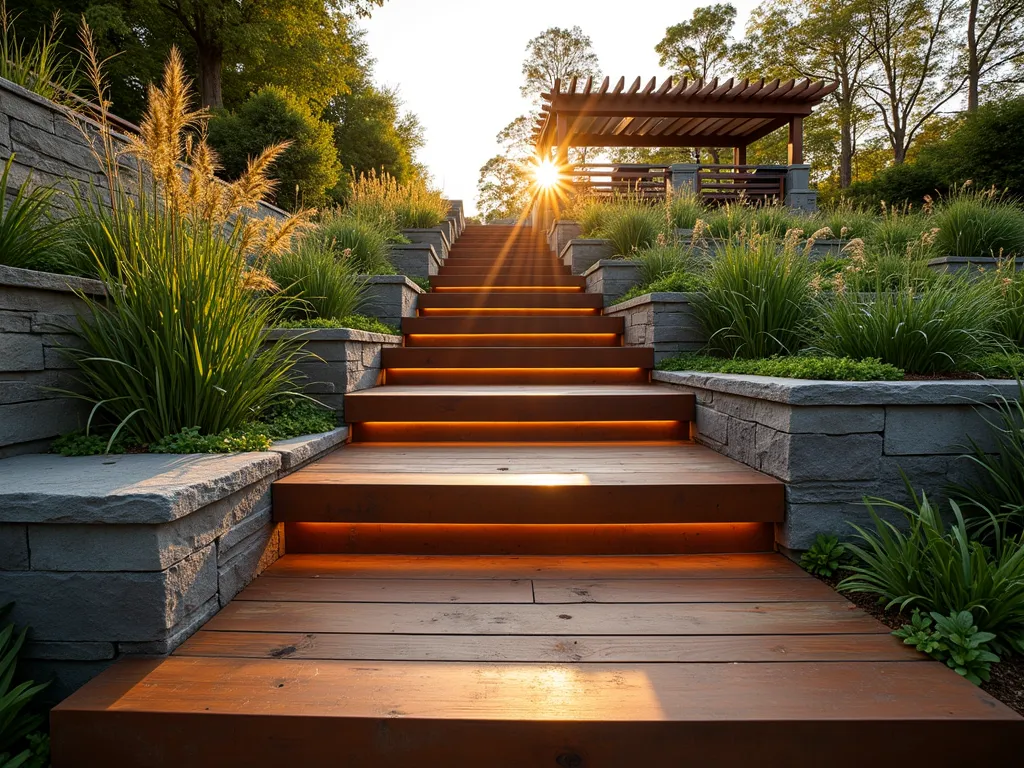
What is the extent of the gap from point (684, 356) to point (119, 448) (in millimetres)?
3343

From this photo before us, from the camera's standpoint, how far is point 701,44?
21.2m

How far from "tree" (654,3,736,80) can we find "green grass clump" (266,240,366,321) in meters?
22.1

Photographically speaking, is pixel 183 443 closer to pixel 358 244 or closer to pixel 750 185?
pixel 358 244

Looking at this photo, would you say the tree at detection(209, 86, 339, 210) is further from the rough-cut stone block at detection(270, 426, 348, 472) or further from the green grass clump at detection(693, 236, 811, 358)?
the green grass clump at detection(693, 236, 811, 358)

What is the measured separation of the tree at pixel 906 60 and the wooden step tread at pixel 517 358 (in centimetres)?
1975

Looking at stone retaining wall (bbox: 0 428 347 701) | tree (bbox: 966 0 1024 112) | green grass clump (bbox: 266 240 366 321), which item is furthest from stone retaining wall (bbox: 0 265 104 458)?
tree (bbox: 966 0 1024 112)

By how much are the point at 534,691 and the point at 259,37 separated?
13445 mm

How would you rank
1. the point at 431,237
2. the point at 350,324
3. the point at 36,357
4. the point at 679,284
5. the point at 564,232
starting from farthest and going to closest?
the point at 564,232 < the point at 431,237 < the point at 679,284 < the point at 350,324 < the point at 36,357

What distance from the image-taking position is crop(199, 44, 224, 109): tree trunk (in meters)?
10.9

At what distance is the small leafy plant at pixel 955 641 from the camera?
1330 millimetres

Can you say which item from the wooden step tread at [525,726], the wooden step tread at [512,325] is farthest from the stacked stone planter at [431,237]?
the wooden step tread at [525,726]

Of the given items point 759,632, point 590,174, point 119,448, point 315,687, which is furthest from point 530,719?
point 590,174

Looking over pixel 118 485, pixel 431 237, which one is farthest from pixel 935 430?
pixel 431 237

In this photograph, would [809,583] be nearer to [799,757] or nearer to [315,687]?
[799,757]
